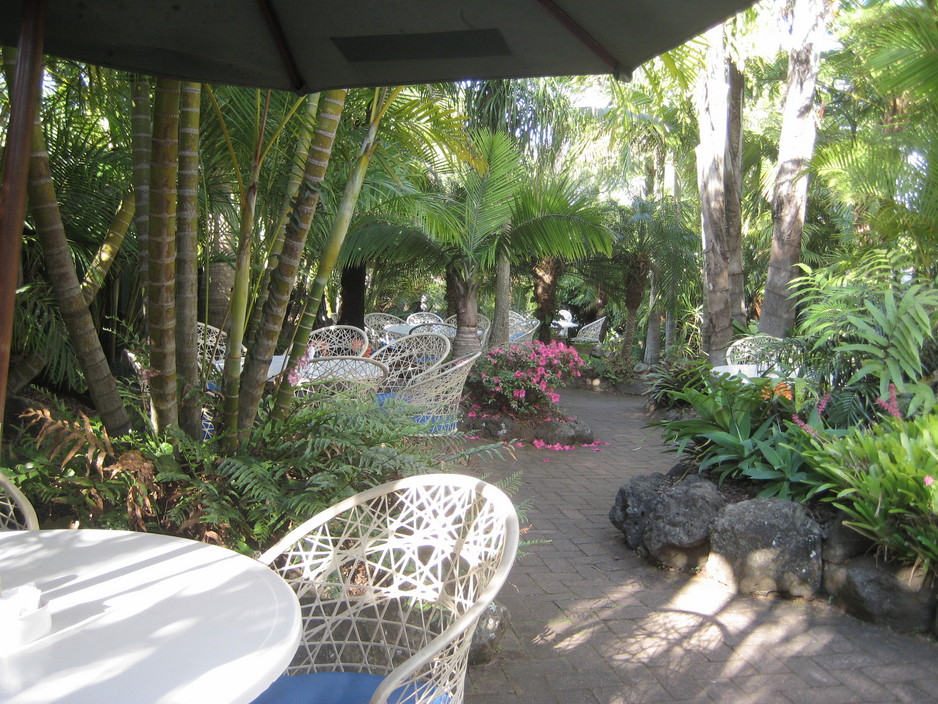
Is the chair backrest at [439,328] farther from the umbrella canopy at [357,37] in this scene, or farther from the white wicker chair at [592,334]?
the umbrella canopy at [357,37]

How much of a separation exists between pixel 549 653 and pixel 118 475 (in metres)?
1.80

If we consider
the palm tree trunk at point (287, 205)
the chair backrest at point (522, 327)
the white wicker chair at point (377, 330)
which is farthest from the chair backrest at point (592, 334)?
the palm tree trunk at point (287, 205)

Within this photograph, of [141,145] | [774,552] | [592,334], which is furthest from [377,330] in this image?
[141,145]

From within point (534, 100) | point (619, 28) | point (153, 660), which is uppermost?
point (534, 100)

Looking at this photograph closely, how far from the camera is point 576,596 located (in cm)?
357

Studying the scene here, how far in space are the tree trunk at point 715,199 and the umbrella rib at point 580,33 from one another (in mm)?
6139

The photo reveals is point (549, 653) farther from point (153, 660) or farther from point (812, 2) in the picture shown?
point (812, 2)

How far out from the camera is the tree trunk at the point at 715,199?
745 cm

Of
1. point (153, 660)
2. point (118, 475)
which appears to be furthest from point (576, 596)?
point (153, 660)

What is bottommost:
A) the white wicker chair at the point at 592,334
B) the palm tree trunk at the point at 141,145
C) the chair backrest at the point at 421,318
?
the white wicker chair at the point at 592,334

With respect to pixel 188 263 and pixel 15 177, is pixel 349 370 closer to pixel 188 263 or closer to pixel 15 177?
pixel 188 263

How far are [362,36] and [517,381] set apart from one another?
6059 mm

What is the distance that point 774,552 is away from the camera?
141 inches

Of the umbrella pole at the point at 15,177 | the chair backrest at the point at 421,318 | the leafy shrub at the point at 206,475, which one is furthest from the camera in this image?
the chair backrest at the point at 421,318
